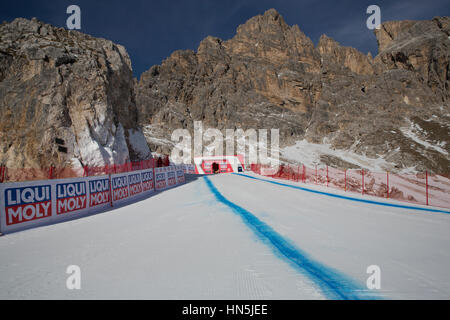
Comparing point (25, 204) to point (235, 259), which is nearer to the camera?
point (235, 259)

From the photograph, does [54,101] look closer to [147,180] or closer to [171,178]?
[171,178]

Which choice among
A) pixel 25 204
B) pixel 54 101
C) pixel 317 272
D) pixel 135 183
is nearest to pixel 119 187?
pixel 135 183

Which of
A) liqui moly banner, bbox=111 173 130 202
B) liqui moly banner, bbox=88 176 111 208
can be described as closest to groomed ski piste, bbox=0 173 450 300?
liqui moly banner, bbox=88 176 111 208

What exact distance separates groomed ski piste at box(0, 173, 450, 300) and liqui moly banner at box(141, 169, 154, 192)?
8560mm

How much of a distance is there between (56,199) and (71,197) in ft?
1.95

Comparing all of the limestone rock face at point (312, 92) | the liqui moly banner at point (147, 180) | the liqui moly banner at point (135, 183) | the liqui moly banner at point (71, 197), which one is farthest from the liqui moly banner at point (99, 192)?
the limestone rock face at point (312, 92)

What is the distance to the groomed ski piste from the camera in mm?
2545

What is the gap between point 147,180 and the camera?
15344 mm

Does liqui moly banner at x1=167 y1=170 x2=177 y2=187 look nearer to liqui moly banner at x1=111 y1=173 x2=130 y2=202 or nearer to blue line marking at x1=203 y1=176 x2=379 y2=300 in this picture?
liqui moly banner at x1=111 y1=173 x2=130 y2=202

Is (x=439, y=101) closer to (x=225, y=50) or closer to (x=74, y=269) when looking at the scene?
(x=225, y=50)

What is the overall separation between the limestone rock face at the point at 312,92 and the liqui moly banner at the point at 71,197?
64.9 metres

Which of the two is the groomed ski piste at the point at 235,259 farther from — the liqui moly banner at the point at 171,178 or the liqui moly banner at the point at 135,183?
the liqui moly banner at the point at 171,178

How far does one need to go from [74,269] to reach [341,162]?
75696 mm
